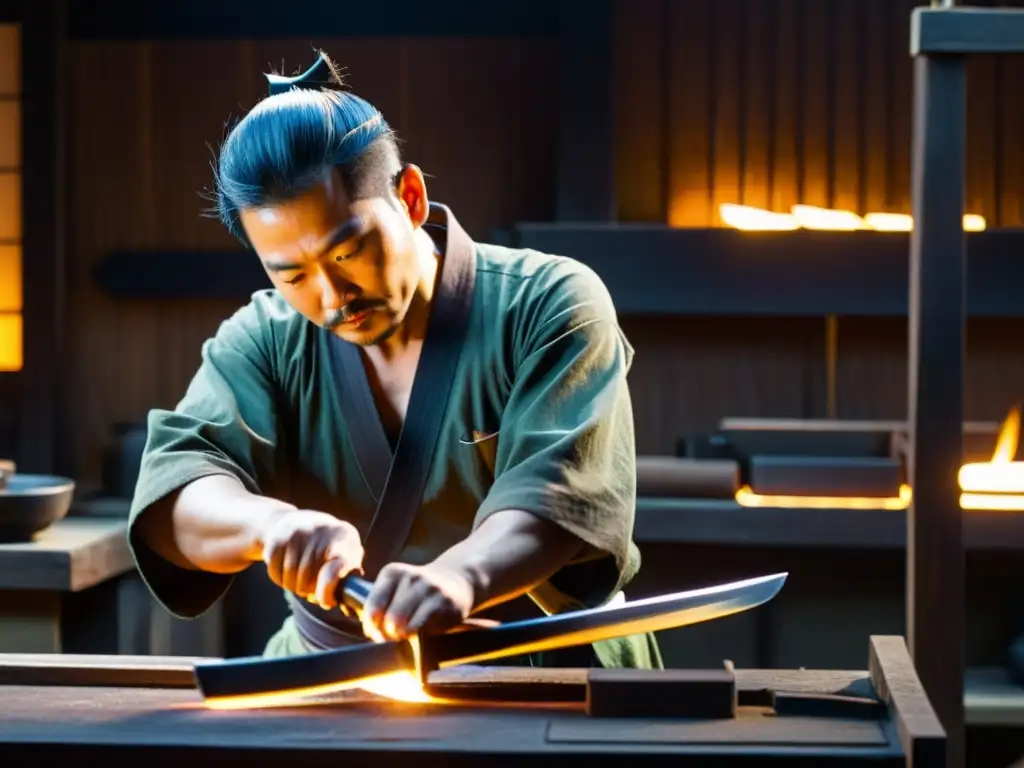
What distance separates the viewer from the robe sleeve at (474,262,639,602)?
2.56m

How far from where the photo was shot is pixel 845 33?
5.72 meters

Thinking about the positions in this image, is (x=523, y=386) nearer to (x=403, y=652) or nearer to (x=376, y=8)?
(x=403, y=652)

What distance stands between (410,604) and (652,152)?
3915 millimetres

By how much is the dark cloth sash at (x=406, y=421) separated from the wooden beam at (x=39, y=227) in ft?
11.0

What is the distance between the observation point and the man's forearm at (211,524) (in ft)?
8.36

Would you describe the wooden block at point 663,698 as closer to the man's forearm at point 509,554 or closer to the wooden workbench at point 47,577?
the man's forearm at point 509,554

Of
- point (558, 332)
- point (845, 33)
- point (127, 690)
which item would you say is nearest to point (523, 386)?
point (558, 332)

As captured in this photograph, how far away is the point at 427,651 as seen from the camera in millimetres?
2240

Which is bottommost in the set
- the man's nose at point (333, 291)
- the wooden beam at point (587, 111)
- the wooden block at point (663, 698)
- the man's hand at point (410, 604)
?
the wooden block at point (663, 698)

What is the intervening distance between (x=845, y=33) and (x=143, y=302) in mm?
3175

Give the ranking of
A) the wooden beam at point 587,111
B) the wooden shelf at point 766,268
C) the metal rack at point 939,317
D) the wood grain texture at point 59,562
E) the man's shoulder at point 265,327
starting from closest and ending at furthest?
the man's shoulder at point 265,327 < the metal rack at point 939,317 < the wood grain texture at point 59,562 < the wooden shelf at point 766,268 < the wooden beam at point 587,111

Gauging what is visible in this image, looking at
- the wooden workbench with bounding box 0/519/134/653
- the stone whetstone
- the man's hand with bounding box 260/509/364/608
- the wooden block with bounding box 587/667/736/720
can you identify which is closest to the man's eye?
the man's hand with bounding box 260/509/364/608

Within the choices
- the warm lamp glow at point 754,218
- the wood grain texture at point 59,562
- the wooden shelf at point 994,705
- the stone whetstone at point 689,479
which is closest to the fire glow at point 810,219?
the warm lamp glow at point 754,218

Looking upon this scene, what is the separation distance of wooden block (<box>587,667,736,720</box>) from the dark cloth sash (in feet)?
2.56
